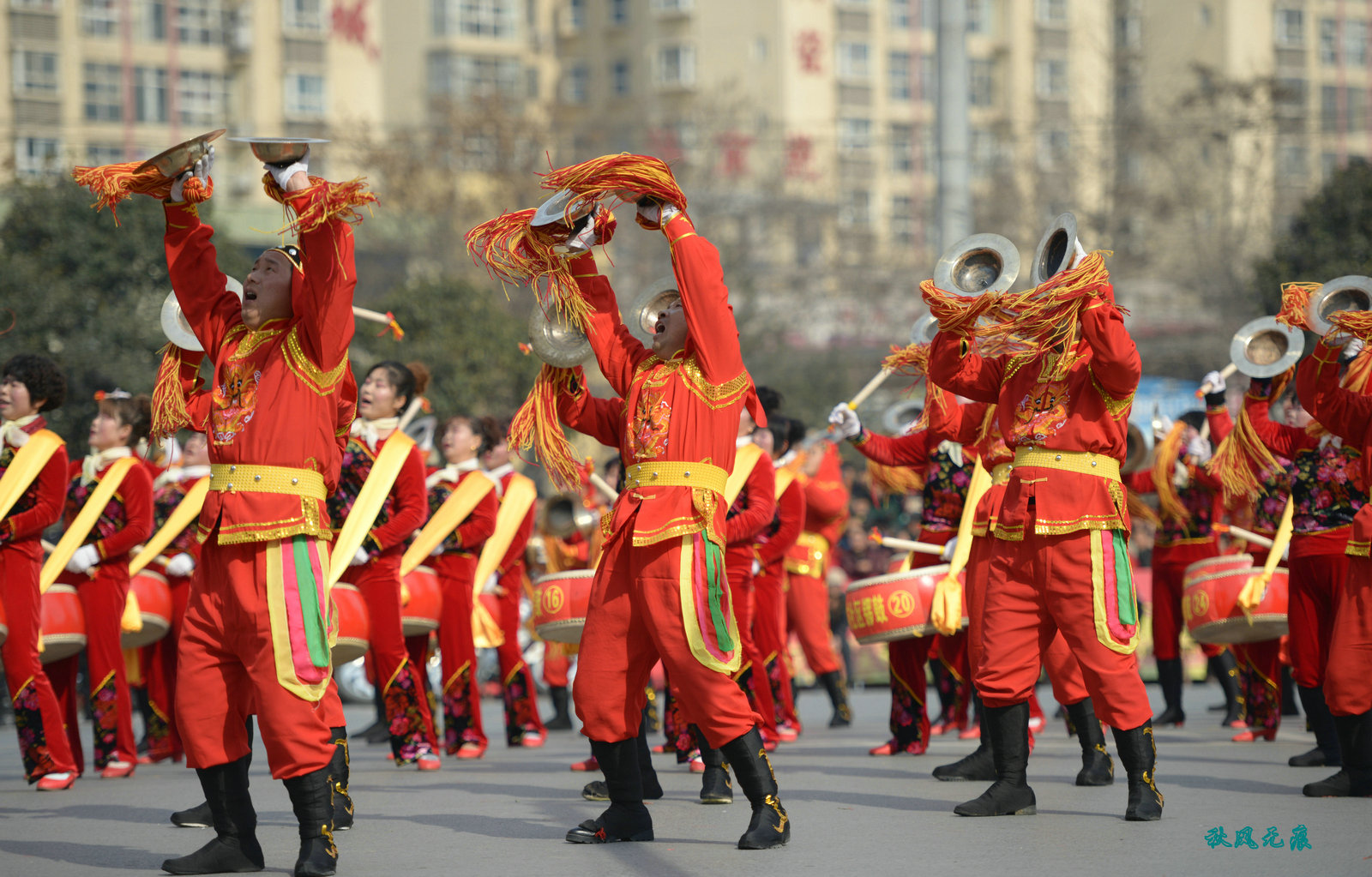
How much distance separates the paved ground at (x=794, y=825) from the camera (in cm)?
564

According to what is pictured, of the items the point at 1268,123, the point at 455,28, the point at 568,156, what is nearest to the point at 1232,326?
the point at 1268,123

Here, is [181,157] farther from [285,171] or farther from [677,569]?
[677,569]

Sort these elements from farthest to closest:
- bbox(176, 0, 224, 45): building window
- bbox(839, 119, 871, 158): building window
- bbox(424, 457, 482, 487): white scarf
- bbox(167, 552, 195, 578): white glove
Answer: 1. bbox(839, 119, 871, 158): building window
2. bbox(176, 0, 224, 45): building window
3. bbox(424, 457, 482, 487): white scarf
4. bbox(167, 552, 195, 578): white glove

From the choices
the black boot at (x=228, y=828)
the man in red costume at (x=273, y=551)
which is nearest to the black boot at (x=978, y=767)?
the man in red costume at (x=273, y=551)

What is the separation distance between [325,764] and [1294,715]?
25.6 feet

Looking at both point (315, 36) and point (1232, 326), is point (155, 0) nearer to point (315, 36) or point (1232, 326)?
point (315, 36)

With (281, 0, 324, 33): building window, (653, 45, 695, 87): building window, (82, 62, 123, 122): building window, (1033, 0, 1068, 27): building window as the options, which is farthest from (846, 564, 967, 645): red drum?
(1033, 0, 1068, 27): building window

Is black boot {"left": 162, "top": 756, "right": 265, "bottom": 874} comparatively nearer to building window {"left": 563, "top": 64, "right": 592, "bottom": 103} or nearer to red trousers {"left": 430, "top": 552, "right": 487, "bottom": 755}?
red trousers {"left": 430, "top": 552, "right": 487, "bottom": 755}

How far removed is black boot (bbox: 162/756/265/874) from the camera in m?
5.59

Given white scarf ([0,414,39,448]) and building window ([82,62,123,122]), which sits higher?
building window ([82,62,123,122])

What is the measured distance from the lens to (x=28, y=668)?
7812 millimetres

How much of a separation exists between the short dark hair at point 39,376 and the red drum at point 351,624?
5.17ft

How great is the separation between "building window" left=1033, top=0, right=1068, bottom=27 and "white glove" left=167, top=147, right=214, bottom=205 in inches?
1806

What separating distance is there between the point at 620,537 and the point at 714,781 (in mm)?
1550
